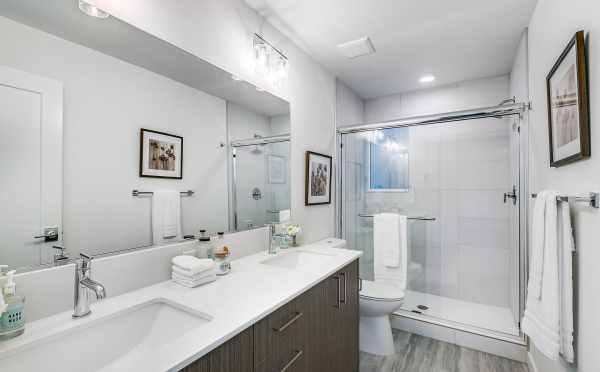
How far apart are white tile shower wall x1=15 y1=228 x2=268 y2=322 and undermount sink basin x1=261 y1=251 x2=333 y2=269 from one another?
56 centimetres

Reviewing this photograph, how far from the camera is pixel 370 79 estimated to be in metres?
2.87

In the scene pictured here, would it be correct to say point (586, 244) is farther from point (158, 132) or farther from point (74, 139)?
point (74, 139)

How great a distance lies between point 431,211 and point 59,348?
113 inches

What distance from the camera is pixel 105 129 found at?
1.07 metres

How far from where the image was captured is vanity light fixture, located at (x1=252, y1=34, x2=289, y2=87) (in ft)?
5.87

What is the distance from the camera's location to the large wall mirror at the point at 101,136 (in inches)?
33.9

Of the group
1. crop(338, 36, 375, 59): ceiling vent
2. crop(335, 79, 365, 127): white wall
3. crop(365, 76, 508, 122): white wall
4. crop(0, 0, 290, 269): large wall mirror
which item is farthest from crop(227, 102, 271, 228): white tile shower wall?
crop(365, 76, 508, 122): white wall

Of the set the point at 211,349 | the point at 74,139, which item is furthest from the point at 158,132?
the point at 211,349

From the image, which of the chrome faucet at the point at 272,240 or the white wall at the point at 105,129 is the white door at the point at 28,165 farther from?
the chrome faucet at the point at 272,240

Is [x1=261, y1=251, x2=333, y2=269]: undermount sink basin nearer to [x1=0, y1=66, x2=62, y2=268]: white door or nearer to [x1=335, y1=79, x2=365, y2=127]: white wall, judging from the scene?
[x1=0, y1=66, x2=62, y2=268]: white door

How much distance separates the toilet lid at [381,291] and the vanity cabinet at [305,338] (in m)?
0.41

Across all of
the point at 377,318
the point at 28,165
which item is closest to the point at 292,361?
the point at 28,165

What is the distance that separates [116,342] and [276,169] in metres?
1.31

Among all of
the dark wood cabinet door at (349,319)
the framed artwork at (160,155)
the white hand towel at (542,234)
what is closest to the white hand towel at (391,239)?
the dark wood cabinet door at (349,319)
